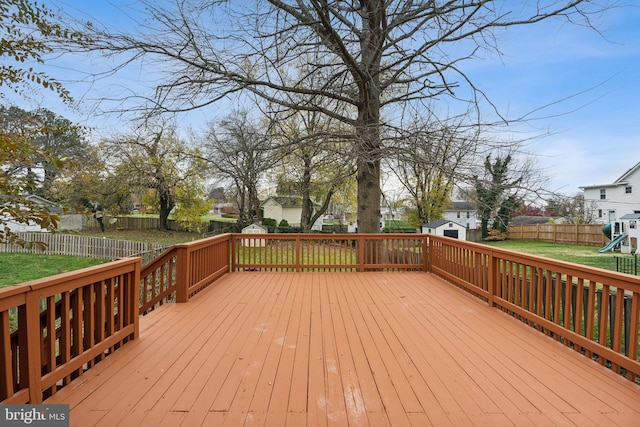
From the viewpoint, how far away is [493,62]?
5.16 metres

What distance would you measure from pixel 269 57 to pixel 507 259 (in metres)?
4.49

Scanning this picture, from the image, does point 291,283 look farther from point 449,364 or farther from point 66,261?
point 66,261

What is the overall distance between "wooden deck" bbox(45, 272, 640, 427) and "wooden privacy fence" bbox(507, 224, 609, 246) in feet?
→ 58.5

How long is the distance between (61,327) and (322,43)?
4459mm

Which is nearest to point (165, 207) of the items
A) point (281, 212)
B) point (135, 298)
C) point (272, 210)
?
point (272, 210)


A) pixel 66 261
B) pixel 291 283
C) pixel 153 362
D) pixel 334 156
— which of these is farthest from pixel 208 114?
pixel 66 261

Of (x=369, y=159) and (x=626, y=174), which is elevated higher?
(x=626, y=174)

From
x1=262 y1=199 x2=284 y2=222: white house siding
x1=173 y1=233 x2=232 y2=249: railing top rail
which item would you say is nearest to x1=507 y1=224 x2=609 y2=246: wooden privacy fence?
x1=173 y1=233 x2=232 y2=249: railing top rail

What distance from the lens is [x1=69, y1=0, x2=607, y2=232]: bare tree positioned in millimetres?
4328

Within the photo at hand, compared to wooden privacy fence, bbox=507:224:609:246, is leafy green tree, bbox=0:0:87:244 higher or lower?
higher

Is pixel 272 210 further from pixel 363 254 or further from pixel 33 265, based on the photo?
pixel 363 254

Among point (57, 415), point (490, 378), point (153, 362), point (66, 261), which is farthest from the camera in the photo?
point (66, 261)

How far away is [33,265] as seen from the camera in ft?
36.4

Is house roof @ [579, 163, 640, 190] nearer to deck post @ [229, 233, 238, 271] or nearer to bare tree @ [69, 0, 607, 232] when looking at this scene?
bare tree @ [69, 0, 607, 232]
